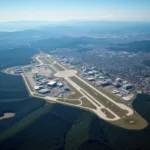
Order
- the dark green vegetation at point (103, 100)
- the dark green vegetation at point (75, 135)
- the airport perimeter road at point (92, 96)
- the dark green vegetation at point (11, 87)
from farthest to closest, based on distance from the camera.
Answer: the dark green vegetation at point (11, 87), the dark green vegetation at point (103, 100), the airport perimeter road at point (92, 96), the dark green vegetation at point (75, 135)

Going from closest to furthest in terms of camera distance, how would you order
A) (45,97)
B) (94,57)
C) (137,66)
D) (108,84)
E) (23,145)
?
1. (23,145)
2. (45,97)
3. (108,84)
4. (137,66)
5. (94,57)

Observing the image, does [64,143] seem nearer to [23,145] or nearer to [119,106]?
[23,145]

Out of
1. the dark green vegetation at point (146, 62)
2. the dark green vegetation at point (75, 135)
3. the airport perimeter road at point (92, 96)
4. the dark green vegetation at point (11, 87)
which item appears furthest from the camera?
the dark green vegetation at point (146, 62)

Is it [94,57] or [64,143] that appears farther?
[94,57]

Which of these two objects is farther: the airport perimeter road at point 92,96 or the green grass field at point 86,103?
the green grass field at point 86,103

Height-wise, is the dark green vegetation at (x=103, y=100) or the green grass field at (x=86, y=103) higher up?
the dark green vegetation at (x=103, y=100)

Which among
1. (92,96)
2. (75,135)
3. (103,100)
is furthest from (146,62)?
(75,135)

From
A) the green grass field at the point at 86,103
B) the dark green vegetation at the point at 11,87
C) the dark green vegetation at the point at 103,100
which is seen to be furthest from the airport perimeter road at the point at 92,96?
the dark green vegetation at the point at 11,87

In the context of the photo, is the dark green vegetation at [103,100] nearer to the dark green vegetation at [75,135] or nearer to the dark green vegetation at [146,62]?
the dark green vegetation at [75,135]

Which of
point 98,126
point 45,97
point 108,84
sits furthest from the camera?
point 108,84

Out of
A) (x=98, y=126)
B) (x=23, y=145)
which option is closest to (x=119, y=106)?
(x=98, y=126)

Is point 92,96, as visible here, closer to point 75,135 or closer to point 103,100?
point 103,100
